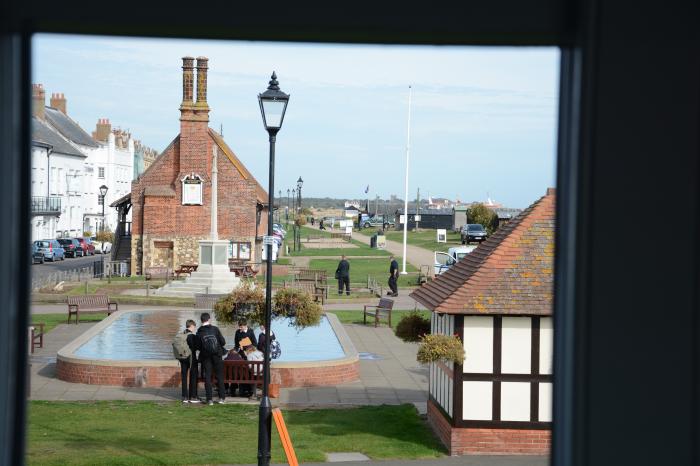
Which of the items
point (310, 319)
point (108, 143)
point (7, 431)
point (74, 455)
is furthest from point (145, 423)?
point (108, 143)

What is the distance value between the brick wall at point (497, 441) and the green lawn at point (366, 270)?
83.1ft

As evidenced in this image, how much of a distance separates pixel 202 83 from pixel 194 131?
8.97 feet

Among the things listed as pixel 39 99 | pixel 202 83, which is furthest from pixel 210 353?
pixel 39 99

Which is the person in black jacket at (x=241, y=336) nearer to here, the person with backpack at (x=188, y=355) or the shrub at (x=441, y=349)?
the person with backpack at (x=188, y=355)

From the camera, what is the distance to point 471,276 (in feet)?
44.7

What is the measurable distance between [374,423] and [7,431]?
12186mm

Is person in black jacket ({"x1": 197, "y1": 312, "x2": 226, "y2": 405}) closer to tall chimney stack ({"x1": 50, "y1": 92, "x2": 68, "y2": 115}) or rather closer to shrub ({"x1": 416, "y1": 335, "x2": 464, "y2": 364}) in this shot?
shrub ({"x1": 416, "y1": 335, "x2": 464, "y2": 364})

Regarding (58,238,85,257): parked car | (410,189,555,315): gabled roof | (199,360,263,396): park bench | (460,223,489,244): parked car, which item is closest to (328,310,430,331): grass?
(199,360,263,396): park bench

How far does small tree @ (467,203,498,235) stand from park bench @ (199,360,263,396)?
54970 millimetres

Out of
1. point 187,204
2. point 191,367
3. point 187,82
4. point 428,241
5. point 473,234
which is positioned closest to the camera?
point 191,367

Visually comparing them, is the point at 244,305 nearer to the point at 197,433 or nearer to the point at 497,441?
the point at 197,433

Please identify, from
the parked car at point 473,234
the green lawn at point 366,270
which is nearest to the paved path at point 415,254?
the green lawn at point 366,270

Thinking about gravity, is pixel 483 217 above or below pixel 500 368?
above

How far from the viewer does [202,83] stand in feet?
152
